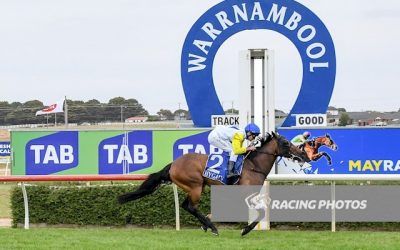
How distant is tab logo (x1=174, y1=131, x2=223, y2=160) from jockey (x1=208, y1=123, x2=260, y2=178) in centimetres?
408

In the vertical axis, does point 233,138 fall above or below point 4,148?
above

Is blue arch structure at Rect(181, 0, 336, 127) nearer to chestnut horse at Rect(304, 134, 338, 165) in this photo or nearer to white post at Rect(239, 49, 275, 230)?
chestnut horse at Rect(304, 134, 338, 165)

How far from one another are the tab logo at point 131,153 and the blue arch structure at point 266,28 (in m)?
1.61

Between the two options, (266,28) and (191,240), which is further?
(266,28)

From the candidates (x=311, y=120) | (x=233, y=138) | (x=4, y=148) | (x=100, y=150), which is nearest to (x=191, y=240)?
(x=233, y=138)

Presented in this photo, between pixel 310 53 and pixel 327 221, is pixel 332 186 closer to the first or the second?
pixel 327 221

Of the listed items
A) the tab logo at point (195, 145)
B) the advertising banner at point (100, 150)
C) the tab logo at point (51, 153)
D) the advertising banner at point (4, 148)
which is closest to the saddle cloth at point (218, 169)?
the tab logo at point (195, 145)

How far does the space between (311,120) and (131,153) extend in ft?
10.7

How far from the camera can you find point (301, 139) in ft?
38.5

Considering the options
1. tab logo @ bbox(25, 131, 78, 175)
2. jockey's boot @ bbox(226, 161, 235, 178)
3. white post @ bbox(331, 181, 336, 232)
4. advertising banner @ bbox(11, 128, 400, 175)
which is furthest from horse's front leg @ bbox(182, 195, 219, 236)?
tab logo @ bbox(25, 131, 78, 175)

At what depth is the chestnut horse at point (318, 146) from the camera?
11867 millimetres

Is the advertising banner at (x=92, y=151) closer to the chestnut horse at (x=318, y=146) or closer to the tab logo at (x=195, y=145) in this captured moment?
the tab logo at (x=195, y=145)

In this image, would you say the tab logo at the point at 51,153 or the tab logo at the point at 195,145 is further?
the tab logo at the point at 51,153

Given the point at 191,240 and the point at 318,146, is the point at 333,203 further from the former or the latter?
the point at 318,146
